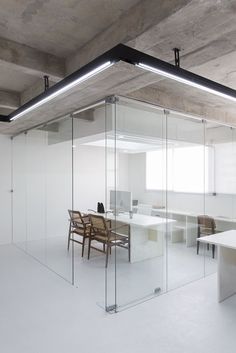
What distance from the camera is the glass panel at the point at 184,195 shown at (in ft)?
13.5

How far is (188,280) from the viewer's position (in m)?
4.03

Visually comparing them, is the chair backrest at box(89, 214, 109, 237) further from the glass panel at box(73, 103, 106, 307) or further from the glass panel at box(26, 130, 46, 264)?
the glass panel at box(26, 130, 46, 264)

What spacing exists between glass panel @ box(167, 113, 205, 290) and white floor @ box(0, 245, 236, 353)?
13.5 inches

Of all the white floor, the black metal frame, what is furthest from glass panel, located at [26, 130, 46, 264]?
the black metal frame

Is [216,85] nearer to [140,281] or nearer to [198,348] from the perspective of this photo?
[198,348]

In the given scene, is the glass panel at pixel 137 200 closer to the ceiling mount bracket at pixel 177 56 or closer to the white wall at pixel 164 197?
the white wall at pixel 164 197

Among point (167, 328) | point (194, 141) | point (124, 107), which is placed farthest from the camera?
point (194, 141)

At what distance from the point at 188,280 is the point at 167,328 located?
1.40 m

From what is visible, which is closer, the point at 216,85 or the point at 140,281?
the point at 216,85

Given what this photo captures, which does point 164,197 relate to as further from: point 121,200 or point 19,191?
point 19,191

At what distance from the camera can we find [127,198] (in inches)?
145

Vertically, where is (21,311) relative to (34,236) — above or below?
A: below

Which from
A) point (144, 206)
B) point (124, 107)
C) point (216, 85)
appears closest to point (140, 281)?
point (144, 206)

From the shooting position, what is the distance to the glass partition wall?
Answer: 3680mm
